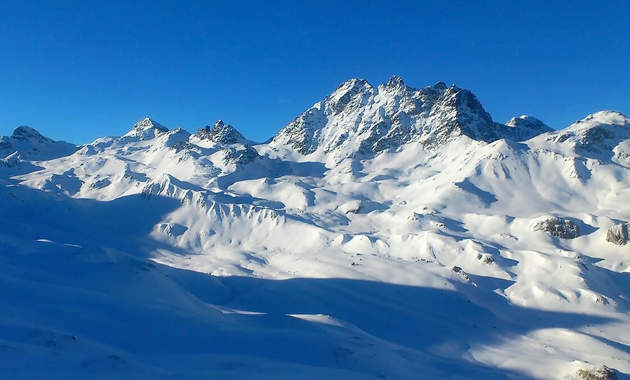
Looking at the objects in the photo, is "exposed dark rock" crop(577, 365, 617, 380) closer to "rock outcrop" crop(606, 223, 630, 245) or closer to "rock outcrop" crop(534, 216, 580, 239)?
"rock outcrop" crop(606, 223, 630, 245)

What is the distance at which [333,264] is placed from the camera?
9888 centimetres

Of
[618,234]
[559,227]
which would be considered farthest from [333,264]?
[618,234]

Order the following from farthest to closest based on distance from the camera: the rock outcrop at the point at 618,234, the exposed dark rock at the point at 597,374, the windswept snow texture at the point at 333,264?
the rock outcrop at the point at 618,234
the exposed dark rock at the point at 597,374
the windswept snow texture at the point at 333,264

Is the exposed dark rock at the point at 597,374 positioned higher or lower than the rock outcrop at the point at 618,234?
lower

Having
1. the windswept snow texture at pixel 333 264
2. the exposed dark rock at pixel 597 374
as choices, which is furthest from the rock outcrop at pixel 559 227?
the exposed dark rock at pixel 597 374

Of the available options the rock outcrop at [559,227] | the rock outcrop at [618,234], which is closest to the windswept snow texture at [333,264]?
the rock outcrop at [618,234]

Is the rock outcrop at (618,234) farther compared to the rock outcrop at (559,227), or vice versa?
the rock outcrop at (559,227)

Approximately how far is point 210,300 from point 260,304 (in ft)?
27.4

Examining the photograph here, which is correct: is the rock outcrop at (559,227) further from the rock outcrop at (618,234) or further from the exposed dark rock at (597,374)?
the exposed dark rock at (597,374)

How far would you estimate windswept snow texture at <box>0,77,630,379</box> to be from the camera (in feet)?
158

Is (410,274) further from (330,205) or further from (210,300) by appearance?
(330,205)

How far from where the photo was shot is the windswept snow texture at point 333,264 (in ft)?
158

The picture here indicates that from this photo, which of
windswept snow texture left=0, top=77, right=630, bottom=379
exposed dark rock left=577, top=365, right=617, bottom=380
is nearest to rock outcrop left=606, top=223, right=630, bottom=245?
windswept snow texture left=0, top=77, right=630, bottom=379

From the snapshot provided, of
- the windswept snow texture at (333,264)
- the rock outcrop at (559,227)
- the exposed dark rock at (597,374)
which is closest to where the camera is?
the windswept snow texture at (333,264)
